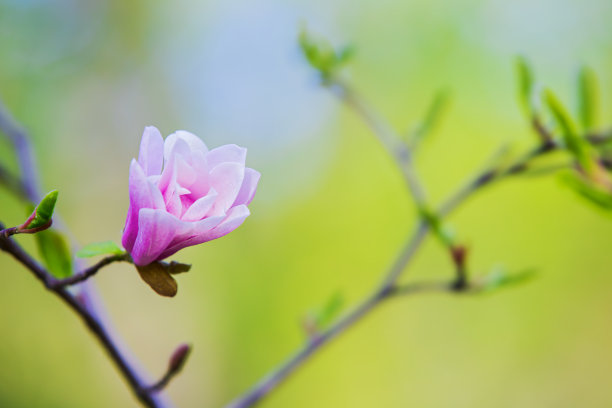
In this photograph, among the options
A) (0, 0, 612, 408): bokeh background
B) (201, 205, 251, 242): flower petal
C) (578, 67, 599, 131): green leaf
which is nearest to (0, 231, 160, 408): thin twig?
(201, 205, 251, 242): flower petal

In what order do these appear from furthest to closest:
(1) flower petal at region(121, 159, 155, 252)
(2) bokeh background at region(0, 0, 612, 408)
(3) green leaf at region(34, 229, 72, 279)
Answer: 1. (2) bokeh background at region(0, 0, 612, 408)
2. (3) green leaf at region(34, 229, 72, 279)
3. (1) flower petal at region(121, 159, 155, 252)

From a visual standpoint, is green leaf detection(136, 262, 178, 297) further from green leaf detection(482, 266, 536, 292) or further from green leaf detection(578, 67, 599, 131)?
green leaf detection(578, 67, 599, 131)

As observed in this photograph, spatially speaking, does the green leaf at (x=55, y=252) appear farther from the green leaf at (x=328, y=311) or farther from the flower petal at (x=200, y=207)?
the green leaf at (x=328, y=311)

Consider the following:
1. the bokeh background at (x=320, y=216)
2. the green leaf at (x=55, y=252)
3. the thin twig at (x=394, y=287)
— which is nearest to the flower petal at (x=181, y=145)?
the green leaf at (x=55, y=252)

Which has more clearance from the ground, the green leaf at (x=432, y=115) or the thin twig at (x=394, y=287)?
the green leaf at (x=432, y=115)

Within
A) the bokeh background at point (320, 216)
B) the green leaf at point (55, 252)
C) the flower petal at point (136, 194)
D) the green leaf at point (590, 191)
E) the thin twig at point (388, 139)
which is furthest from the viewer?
the bokeh background at point (320, 216)

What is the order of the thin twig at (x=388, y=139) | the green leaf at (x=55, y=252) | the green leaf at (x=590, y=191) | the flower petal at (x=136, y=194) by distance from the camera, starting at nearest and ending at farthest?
the flower petal at (x=136, y=194) < the green leaf at (x=55, y=252) < the green leaf at (x=590, y=191) < the thin twig at (x=388, y=139)

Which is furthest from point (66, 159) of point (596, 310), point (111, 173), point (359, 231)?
point (596, 310)

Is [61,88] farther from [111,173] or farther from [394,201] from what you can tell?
[394,201]
